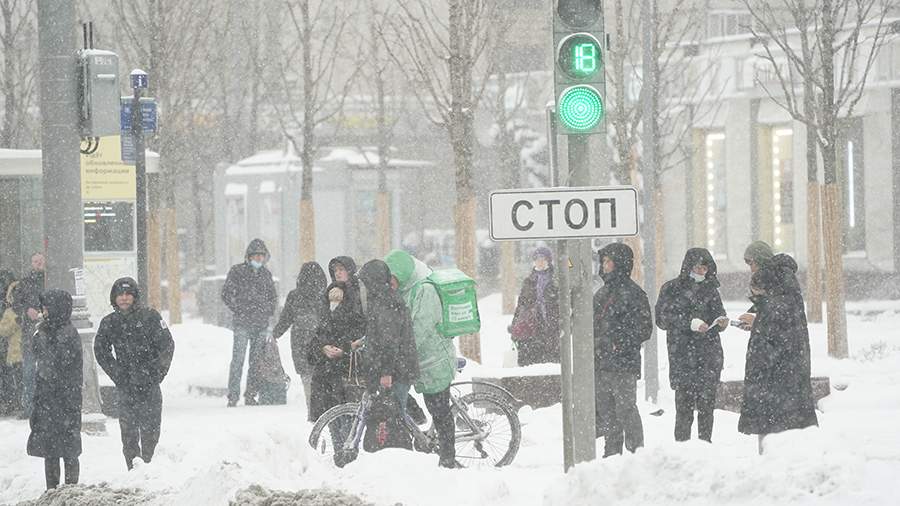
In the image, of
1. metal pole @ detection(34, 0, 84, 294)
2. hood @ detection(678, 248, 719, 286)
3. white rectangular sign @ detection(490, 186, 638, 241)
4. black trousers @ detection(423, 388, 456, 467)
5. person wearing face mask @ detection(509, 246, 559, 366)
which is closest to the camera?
white rectangular sign @ detection(490, 186, 638, 241)

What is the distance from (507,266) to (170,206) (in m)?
6.80

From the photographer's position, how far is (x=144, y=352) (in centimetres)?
1127

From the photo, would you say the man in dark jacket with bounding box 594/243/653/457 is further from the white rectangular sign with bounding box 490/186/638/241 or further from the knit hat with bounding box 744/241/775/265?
the white rectangular sign with bounding box 490/186/638/241

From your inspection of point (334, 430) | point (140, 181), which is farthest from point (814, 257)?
point (334, 430)

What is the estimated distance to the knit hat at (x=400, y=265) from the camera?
1124cm

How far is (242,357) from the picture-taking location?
17.6 m

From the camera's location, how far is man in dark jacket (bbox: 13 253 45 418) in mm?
15883

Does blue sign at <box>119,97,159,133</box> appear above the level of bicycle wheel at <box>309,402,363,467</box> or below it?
above

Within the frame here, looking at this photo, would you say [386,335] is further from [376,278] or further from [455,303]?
[455,303]

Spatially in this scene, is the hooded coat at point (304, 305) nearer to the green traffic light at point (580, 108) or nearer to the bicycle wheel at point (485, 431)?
the bicycle wheel at point (485, 431)

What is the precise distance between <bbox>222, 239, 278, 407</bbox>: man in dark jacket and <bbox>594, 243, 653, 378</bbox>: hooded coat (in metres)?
6.23

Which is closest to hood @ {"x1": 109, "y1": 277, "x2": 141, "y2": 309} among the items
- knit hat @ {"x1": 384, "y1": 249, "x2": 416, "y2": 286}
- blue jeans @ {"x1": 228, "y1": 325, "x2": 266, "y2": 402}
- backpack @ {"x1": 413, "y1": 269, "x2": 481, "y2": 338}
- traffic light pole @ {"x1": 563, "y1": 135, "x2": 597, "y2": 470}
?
knit hat @ {"x1": 384, "y1": 249, "x2": 416, "y2": 286}

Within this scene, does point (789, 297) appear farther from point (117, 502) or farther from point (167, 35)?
point (167, 35)

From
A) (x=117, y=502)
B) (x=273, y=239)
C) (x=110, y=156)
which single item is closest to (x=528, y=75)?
(x=273, y=239)
